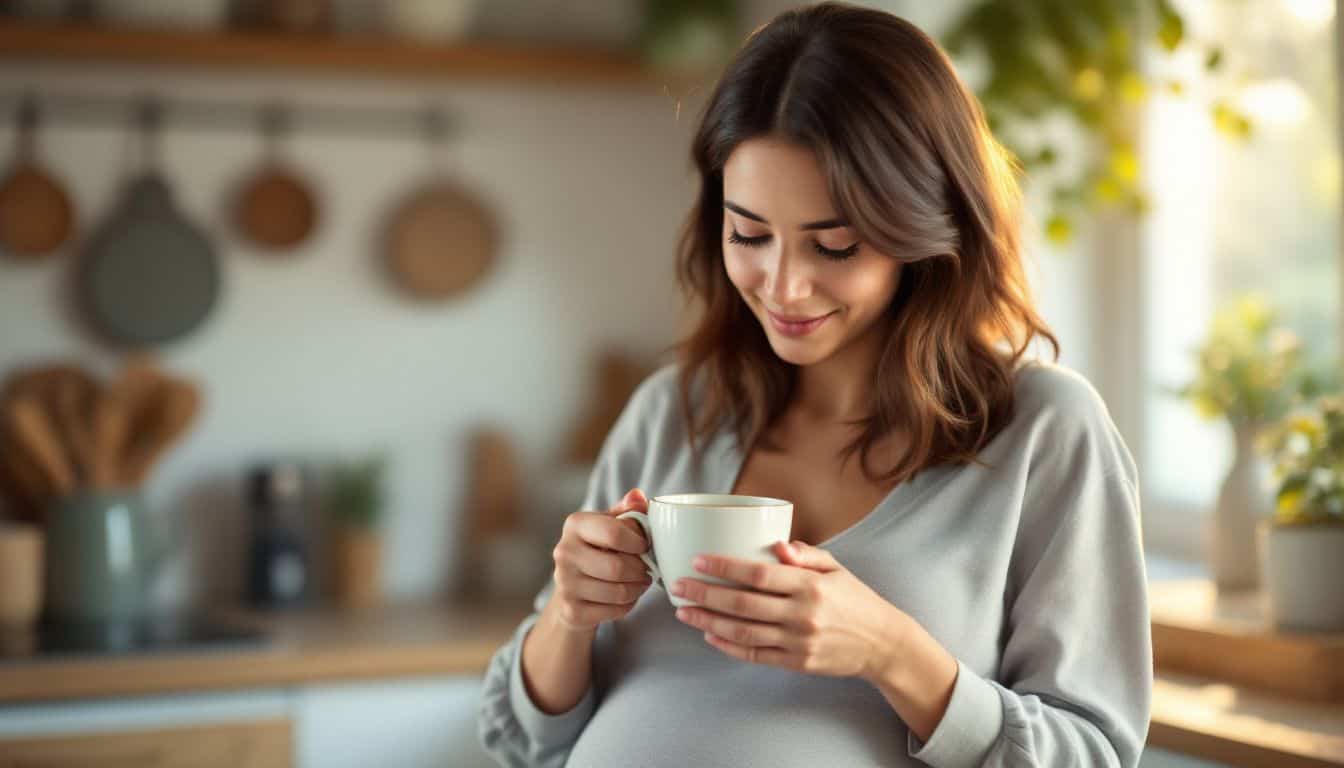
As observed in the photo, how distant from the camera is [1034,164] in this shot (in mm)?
2010

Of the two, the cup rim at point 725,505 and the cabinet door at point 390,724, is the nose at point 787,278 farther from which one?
the cabinet door at point 390,724

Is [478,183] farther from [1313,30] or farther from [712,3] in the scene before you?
[1313,30]

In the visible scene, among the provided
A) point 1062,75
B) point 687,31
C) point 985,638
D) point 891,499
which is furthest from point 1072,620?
point 687,31

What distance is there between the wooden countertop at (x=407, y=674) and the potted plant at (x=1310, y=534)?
92 mm

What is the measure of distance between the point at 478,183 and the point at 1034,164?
121 cm

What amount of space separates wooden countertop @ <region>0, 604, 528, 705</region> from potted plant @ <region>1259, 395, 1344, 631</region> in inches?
47.7

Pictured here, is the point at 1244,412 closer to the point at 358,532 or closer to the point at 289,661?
the point at 289,661

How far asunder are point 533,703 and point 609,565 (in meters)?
0.28

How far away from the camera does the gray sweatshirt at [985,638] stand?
114 cm

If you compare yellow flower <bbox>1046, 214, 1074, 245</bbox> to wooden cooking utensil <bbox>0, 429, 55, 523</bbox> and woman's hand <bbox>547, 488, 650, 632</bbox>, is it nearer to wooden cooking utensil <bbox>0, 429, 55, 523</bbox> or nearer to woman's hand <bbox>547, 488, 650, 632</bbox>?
woman's hand <bbox>547, 488, 650, 632</bbox>

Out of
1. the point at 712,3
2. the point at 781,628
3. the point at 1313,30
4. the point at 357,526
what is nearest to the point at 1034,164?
the point at 1313,30

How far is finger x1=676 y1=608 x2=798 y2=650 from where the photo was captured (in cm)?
100

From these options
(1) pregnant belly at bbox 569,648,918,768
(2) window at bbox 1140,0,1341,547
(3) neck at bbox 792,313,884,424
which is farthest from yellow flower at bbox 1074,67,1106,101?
(1) pregnant belly at bbox 569,648,918,768

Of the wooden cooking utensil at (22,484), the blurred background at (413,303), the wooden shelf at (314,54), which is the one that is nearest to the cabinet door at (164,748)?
the blurred background at (413,303)
